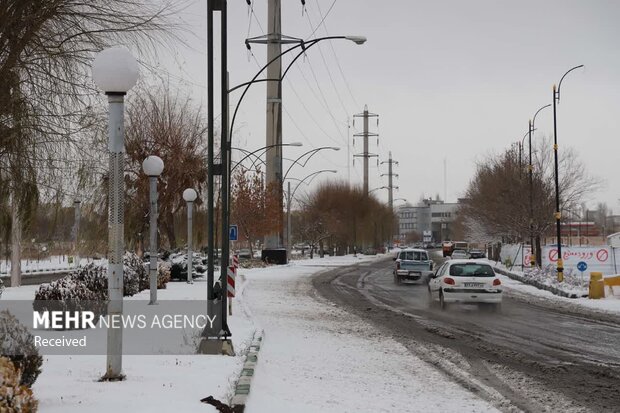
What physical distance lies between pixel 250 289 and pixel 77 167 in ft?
61.1

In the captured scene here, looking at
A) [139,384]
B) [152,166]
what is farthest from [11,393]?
[152,166]

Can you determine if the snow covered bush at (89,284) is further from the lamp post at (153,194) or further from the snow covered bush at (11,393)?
the snow covered bush at (11,393)

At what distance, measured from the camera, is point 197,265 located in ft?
119

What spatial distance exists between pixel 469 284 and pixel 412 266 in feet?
47.4

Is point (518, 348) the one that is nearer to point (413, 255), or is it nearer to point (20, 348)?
point (20, 348)

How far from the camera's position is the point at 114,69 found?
7715 millimetres

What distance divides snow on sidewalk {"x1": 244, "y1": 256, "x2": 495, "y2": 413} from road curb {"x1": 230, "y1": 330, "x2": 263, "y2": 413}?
0.15m

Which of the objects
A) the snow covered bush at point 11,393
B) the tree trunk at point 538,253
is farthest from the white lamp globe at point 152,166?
the tree trunk at point 538,253

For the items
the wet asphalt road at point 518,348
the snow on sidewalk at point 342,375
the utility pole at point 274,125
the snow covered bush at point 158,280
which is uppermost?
the utility pole at point 274,125

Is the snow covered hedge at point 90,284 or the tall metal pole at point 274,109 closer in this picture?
the snow covered hedge at point 90,284

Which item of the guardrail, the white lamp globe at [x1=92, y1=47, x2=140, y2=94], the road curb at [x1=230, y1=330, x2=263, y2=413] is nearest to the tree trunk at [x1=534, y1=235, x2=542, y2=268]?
the guardrail

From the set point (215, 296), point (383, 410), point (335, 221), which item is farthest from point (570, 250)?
point (335, 221)

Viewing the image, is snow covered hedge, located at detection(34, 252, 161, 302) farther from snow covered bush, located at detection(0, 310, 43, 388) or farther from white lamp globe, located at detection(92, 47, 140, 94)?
snow covered bush, located at detection(0, 310, 43, 388)

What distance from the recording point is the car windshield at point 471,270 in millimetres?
21750
